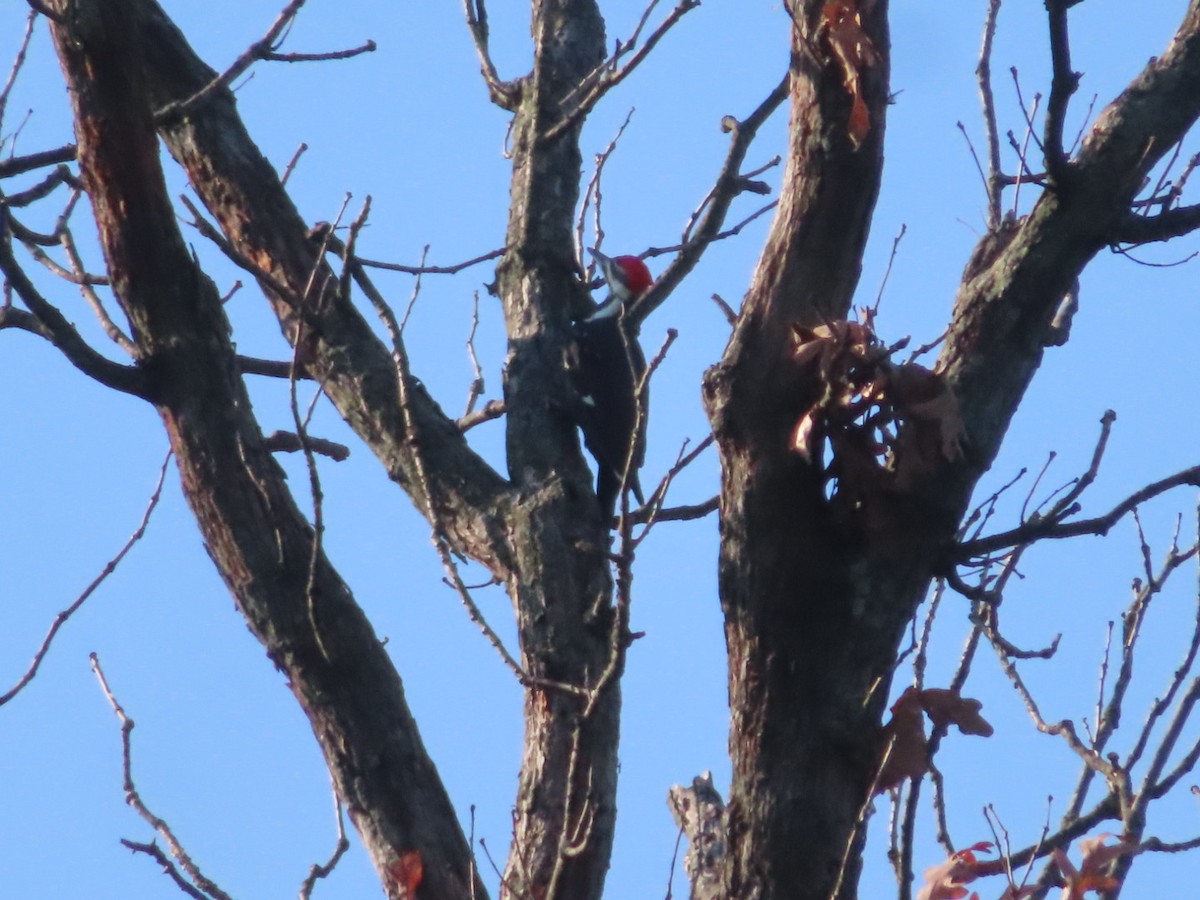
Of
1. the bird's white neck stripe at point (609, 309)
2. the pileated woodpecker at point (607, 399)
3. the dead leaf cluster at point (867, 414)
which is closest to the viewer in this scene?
the dead leaf cluster at point (867, 414)

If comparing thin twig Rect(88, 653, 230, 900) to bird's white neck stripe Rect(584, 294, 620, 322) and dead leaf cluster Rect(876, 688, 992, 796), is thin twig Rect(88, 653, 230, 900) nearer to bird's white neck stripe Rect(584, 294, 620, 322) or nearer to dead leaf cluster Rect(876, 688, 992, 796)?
dead leaf cluster Rect(876, 688, 992, 796)

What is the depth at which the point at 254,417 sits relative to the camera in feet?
10.4

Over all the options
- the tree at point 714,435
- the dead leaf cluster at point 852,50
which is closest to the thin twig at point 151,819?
the tree at point 714,435

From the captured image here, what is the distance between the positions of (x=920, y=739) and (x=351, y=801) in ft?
4.01

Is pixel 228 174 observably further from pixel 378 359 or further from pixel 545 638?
pixel 545 638

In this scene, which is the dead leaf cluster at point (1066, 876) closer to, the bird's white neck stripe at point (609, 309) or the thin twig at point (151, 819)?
the thin twig at point (151, 819)

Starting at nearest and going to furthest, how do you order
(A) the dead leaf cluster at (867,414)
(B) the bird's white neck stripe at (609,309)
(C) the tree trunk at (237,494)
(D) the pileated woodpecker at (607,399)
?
(A) the dead leaf cluster at (867,414)
(C) the tree trunk at (237,494)
(D) the pileated woodpecker at (607,399)
(B) the bird's white neck stripe at (609,309)

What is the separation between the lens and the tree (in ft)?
7.88

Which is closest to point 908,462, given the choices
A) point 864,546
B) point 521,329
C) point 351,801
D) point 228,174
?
point 864,546

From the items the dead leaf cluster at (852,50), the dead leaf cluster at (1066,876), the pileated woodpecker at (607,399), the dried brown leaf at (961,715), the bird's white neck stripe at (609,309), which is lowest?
the dead leaf cluster at (1066,876)

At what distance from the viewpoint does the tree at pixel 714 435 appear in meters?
2.40

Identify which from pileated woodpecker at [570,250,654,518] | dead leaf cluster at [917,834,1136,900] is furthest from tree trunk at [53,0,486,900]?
pileated woodpecker at [570,250,654,518]

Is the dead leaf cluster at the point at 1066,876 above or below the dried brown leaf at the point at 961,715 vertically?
below

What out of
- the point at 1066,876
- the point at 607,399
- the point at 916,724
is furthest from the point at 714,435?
the point at 607,399
